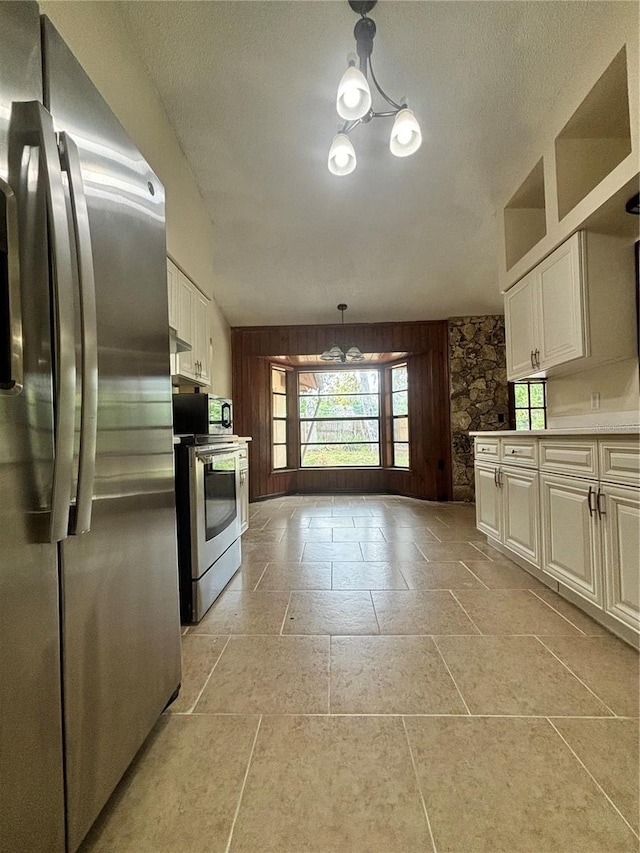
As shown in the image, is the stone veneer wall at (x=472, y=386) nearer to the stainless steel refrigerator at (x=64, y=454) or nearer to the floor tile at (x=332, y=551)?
the floor tile at (x=332, y=551)

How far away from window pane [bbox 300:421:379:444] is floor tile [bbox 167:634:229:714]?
5080 millimetres

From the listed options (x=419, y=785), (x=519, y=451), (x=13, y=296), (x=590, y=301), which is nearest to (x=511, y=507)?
(x=519, y=451)

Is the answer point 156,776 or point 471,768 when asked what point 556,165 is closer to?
point 471,768

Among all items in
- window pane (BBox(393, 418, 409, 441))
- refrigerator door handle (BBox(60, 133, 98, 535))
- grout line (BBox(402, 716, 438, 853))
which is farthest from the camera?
window pane (BBox(393, 418, 409, 441))

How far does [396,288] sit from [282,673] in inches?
182

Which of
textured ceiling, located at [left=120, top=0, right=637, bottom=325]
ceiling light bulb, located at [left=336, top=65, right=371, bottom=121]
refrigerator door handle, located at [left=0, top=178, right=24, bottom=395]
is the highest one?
textured ceiling, located at [left=120, top=0, right=637, bottom=325]

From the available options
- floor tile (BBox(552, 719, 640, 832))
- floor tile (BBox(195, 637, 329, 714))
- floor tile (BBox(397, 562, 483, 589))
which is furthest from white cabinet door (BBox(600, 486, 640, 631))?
floor tile (BBox(195, 637, 329, 714))

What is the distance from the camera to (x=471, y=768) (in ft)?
3.51

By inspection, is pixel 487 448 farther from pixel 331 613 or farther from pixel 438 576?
pixel 331 613

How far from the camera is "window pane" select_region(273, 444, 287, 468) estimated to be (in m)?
6.32

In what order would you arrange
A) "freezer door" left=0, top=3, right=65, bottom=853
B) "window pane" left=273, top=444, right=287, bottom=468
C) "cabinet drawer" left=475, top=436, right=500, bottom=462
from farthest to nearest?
"window pane" left=273, top=444, right=287, bottom=468, "cabinet drawer" left=475, top=436, right=500, bottom=462, "freezer door" left=0, top=3, right=65, bottom=853

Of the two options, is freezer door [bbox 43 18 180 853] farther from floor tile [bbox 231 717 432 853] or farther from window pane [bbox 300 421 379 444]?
window pane [bbox 300 421 379 444]

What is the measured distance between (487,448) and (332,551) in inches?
59.1

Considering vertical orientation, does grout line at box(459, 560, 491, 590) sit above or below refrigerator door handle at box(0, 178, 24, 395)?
below
